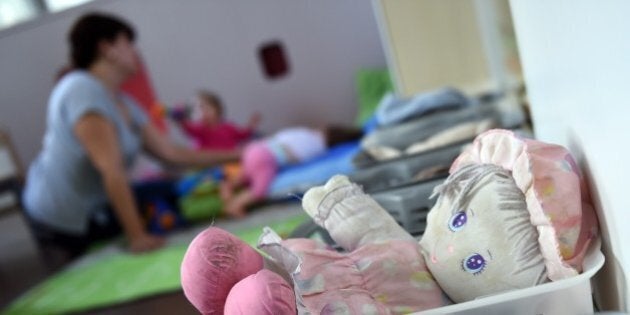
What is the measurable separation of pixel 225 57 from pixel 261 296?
2885mm

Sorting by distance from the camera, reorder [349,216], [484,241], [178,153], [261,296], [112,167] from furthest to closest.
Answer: [178,153]
[112,167]
[349,216]
[484,241]
[261,296]

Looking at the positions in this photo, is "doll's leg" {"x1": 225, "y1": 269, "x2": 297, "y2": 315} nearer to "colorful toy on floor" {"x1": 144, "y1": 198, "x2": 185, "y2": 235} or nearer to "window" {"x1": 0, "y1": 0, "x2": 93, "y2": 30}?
"colorful toy on floor" {"x1": 144, "y1": 198, "x2": 185, "y2": 235}

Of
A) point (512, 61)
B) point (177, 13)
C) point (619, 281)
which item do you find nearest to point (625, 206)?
point (619, 281)

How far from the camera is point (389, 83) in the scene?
294 centimetres

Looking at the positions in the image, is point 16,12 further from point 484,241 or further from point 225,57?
point 484,241

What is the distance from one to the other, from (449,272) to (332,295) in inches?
5.4

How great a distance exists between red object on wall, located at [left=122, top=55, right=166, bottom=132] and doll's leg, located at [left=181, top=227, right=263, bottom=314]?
9.31 ft

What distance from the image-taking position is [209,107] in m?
3.16

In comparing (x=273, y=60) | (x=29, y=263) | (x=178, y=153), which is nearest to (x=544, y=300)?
(x=178, y=153)

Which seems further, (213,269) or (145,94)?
(145,94)

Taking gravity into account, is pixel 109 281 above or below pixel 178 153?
below

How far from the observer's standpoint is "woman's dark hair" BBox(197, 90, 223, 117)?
3.16 metres

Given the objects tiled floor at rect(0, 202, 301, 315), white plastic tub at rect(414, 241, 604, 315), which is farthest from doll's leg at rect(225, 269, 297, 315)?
tiled floor at rect(0, 202, 301, 315)

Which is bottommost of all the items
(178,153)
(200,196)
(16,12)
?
(200,196)
